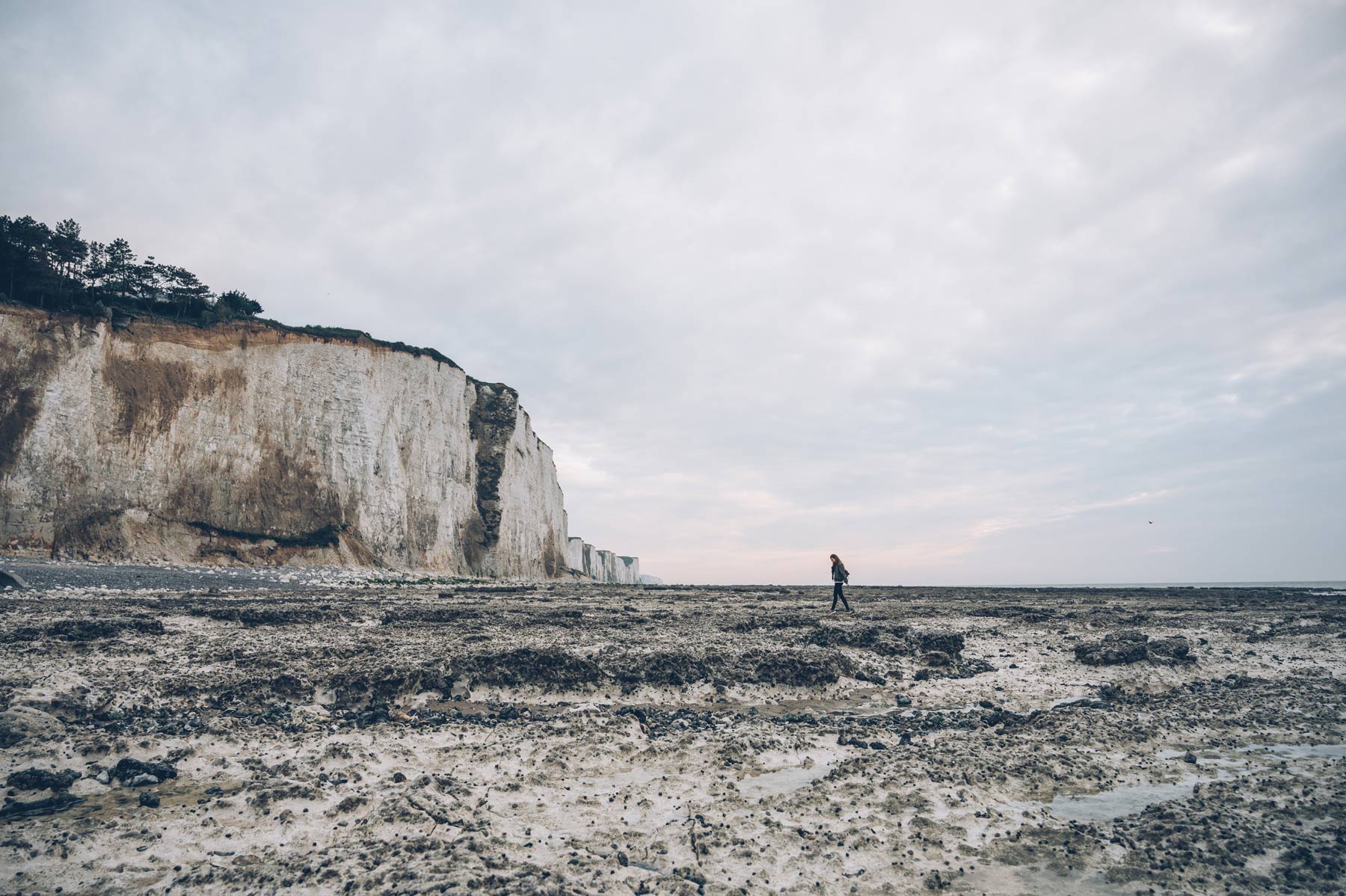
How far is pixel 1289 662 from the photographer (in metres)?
9.39

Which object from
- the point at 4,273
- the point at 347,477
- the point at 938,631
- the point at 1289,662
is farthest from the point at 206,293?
the point at 1289,662

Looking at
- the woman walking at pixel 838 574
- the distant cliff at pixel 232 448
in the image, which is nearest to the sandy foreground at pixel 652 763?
the woman walking at pixel 838 574

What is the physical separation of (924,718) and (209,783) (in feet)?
21.7

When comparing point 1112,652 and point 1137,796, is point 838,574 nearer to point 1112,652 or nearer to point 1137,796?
point 1112,652

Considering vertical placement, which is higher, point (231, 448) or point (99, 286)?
point (99, 286)

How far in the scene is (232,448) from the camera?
100ft

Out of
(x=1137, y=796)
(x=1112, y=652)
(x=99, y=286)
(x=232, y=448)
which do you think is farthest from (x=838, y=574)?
(x=99, y=286)

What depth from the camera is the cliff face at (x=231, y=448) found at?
1006 inches

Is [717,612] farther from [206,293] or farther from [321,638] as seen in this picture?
[206,293]

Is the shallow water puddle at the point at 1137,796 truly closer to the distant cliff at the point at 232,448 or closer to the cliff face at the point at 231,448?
the distant cliff at the point at 232,448

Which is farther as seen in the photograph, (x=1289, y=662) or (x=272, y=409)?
(x=272, y=409)

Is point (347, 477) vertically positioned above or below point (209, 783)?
above

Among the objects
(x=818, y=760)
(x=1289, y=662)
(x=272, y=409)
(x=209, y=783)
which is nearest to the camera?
(x=209, y=783)

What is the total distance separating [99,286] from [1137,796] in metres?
45.0
